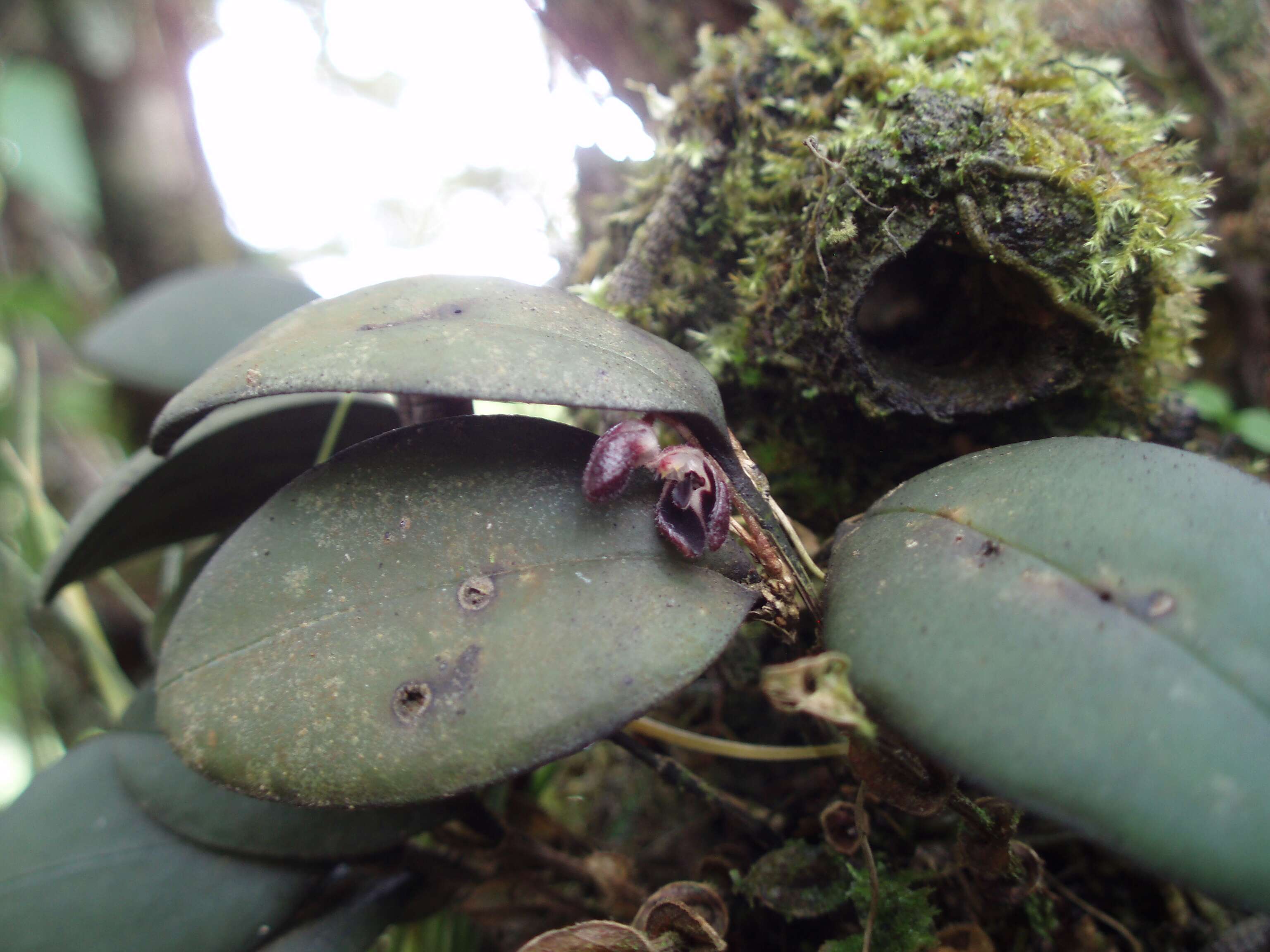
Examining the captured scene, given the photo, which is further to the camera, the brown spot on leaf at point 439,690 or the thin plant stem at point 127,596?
the thin plant stem at point 127,596

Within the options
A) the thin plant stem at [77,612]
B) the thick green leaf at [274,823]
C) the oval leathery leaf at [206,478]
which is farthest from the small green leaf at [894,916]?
the thin plant stem at [77,612]

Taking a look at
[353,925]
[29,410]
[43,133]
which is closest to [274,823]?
[353,925]

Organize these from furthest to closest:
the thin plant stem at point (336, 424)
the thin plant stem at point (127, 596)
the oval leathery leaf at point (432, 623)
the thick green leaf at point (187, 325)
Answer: the thin plant stem at point (127, 596)
the thick green leaf at point (187, 325)
the thin plant stem at point (336, 424)
the oval leathery leaf at point (432, 623)

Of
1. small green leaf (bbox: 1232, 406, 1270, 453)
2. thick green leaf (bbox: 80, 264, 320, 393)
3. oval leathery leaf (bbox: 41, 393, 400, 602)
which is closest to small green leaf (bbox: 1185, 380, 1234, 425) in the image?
small green leaf (bbox: 1232, 406, 1270, 453)

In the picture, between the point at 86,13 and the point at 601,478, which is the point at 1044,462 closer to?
the point at 601,478

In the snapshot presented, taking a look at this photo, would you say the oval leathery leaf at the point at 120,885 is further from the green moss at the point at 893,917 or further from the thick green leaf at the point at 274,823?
the green moss at the point at 893,917

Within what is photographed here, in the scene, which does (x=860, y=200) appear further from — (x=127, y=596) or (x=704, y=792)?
(x=127, y=596)

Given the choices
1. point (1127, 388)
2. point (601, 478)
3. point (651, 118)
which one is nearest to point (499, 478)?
point (601, 478)

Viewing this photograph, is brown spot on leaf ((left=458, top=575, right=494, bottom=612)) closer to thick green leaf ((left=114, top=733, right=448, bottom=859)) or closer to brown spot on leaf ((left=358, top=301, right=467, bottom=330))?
brown spot on leaf ((left=358, top=301, right=467, bottom=330))
